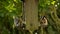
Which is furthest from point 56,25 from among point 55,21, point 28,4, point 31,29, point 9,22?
point 28,4

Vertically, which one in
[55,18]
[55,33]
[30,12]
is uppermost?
[30,12]

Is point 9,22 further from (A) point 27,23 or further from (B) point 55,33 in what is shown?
(B) point 55,33

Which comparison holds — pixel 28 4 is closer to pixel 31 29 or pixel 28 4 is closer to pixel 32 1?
pixel 32 1

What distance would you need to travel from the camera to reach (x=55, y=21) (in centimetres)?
365

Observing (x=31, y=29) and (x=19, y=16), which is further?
(x=19, y=16)

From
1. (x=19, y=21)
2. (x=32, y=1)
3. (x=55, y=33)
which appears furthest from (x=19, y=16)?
(x=55, y=33)

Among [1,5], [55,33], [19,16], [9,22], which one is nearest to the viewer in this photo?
[1,5]

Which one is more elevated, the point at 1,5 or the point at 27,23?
the point at 1,5

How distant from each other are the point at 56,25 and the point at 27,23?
1383 millimetres

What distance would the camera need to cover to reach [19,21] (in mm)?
2389

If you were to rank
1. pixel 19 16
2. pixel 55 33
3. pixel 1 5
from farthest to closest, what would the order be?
pixel 55 33 → pixel 19 16 → pixel 1 5

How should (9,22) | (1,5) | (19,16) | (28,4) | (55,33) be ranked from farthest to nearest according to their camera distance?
1. (55,33)
2. (9,22)
3. (19,16)
4. (1,5)
5. (28,4)

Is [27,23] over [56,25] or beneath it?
over

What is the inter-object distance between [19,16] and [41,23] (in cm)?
35
